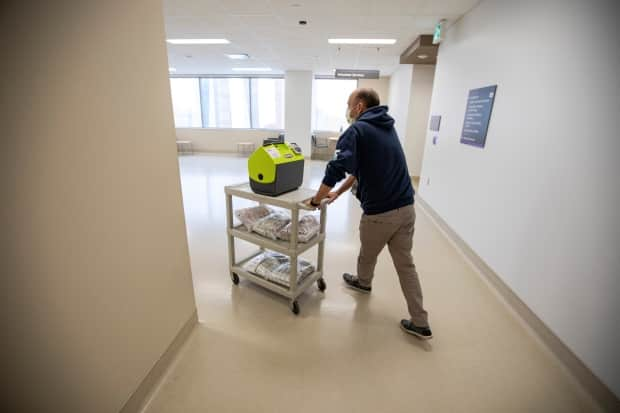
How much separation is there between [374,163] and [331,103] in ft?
29.5

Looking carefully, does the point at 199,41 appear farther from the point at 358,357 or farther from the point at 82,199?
the point at 358,357

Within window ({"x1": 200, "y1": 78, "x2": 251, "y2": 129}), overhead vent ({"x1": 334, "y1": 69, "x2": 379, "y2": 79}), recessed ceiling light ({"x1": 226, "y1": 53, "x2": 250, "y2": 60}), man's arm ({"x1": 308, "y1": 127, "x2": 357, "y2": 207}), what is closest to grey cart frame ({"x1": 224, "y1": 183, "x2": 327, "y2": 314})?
man's arm ({"x1": 308, "y1": 127, "x2": 357, "y2": 207})

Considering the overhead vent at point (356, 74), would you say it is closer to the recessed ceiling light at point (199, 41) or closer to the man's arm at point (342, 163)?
the recessed ceiling light at point (199, 41)

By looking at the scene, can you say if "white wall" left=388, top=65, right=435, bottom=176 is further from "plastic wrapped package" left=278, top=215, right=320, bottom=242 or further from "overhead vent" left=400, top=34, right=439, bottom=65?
"plastic wrapped package" left=278, top=215, right=320, bottom=242

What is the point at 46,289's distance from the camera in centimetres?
87

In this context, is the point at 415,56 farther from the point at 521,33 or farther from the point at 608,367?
the point at 608,367

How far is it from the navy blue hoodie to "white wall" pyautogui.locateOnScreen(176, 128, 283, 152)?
867 cm

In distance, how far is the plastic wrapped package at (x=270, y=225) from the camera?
6.55 feet

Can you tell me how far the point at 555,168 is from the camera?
1863 mm

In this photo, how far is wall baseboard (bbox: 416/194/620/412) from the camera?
1435mm

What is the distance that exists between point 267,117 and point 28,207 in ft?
33.0

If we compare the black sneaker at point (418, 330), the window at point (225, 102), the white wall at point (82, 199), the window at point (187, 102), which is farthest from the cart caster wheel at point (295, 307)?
the window at point (187, 102)

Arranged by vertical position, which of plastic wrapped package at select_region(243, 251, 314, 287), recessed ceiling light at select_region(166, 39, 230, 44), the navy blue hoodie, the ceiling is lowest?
plastic wrapped package at select_region(243, 251, 314, 287)

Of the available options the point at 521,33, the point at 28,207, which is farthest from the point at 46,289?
the point at 521,33
